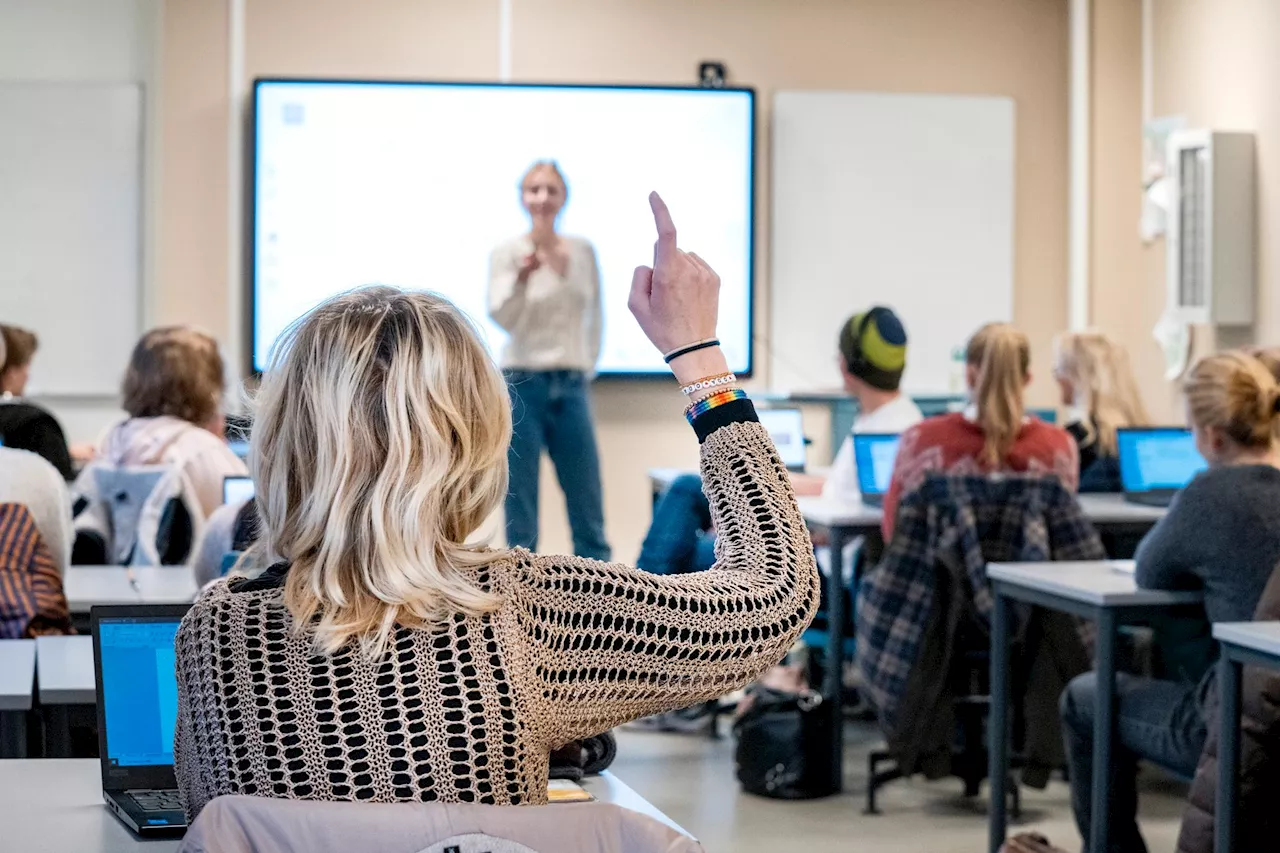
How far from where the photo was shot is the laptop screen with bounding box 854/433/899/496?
16.2 ft

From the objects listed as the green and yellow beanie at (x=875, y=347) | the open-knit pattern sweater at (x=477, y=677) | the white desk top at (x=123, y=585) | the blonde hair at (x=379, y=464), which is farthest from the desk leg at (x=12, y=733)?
the green and yellow beanie at (x=875, y=347)

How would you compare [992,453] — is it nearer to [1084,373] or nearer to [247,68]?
[1084,373]

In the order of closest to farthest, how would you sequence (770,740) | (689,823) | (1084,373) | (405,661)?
(405,661)
(689,823)
(770,740)
(1084,373)

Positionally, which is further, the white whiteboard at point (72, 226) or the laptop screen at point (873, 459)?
the white whiteboard at point (72, 226)

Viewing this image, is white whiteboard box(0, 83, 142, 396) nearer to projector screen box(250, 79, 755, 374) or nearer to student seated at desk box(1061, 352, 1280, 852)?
projector screen box(250, 79, 755, 374)

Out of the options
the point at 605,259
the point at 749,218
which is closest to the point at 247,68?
the point at 605,259

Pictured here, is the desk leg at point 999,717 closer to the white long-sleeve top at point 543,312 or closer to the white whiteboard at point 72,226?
the white long-sleeve top at point 543,312

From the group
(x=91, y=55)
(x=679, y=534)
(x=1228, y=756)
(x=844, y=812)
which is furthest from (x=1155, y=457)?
(x=91, y=55)

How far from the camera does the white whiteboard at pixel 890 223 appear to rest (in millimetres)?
7559

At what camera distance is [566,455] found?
6.45m

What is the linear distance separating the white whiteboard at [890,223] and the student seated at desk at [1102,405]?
2089 millimetres

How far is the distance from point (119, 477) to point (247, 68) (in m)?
3.36

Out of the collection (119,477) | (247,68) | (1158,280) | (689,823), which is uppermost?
(247,68)

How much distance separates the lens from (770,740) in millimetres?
4516
